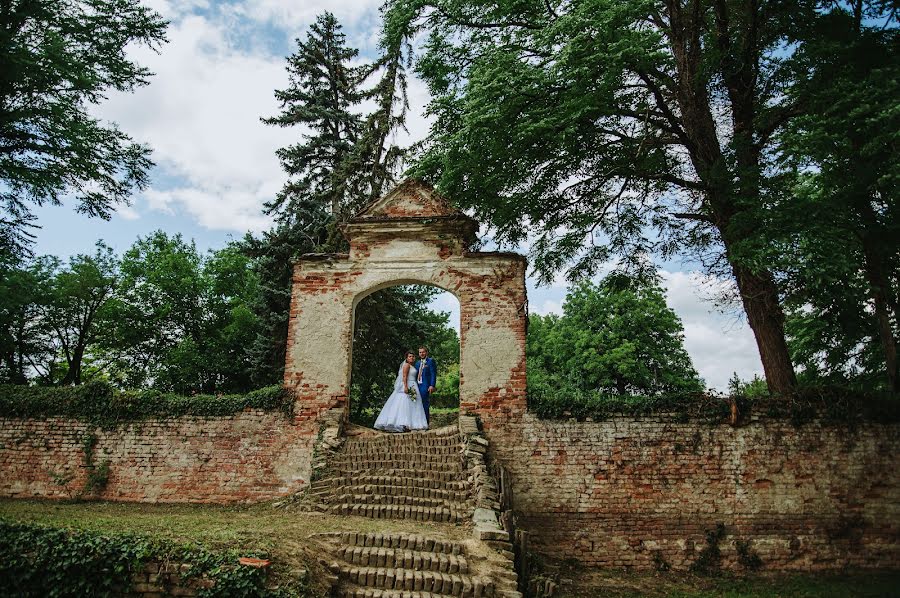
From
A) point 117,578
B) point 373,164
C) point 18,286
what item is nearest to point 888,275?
point 373,164

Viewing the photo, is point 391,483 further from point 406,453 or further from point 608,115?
point 608,115

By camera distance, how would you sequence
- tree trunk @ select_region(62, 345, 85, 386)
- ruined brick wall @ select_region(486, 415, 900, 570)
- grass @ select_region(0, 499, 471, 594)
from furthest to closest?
1. tree trunk @ select_region(62, 345, 85, 386)
2. ruined brick wall @ select_region(486, 415, 900, 570)
3. grass @ select_region(0, 499, 471, 594)

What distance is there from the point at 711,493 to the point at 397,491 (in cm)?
578

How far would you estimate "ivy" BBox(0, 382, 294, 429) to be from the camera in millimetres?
11289

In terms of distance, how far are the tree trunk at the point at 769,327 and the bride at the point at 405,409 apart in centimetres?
675

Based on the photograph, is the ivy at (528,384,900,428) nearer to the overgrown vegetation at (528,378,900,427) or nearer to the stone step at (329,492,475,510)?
the overgrown vegetation at (528,378,900,427)

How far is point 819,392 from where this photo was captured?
10305 millimetres

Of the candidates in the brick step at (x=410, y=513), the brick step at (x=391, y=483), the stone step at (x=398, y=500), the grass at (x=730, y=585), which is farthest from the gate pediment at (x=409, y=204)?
the grass at (x=730, y=585)

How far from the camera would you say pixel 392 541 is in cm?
670

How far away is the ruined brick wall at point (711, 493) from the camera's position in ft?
32.3

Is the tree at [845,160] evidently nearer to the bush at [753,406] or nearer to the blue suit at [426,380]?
the bush at [753,406]

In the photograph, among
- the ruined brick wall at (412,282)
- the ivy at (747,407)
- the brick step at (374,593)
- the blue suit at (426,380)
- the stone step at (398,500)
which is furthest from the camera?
the blue suit at (426,380)

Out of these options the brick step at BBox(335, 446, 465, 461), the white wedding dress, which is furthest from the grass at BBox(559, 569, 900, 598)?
the white wedding dress

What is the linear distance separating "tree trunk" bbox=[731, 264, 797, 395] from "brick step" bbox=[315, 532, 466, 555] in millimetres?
7199
